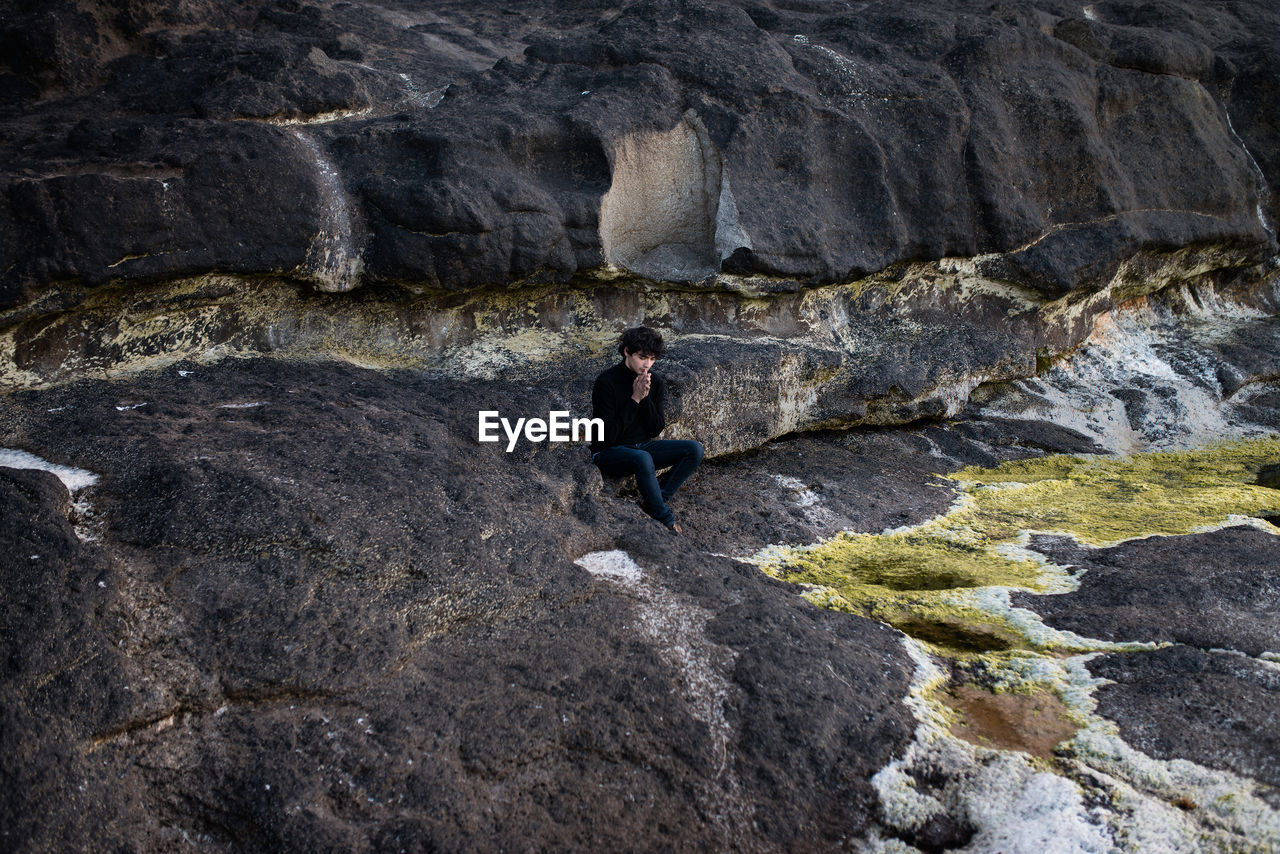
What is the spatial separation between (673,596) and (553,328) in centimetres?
290

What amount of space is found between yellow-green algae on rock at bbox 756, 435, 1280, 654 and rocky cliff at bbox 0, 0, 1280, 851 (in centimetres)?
4

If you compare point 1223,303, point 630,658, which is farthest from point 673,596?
point 1223,303

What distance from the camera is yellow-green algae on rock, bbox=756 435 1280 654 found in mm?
3840

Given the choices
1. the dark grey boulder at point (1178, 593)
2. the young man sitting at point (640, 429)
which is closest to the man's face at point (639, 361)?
the young man sitting at point (640, 429)

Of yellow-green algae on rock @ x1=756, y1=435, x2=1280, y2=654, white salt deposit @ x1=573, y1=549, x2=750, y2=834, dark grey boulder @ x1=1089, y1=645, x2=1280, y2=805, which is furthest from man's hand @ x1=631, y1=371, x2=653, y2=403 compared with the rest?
dark grey boulder @ x1=1089, y1=645, x2=1280, y2=805

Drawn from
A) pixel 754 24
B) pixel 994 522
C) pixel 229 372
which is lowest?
pixel 994 522

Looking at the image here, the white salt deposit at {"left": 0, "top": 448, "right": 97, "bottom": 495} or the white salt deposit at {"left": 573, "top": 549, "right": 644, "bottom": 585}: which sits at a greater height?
the white salt deposit at {"left": 0, "top": 448, "right": 97, "bottom": 495}

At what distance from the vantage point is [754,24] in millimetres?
7207

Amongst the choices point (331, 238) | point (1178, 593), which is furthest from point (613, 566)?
point (331, 238)

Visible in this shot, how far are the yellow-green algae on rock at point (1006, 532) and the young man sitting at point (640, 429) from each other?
2.11ft

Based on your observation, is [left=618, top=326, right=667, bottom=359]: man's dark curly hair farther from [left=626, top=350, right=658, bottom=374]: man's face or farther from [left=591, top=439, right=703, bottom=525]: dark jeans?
[left=591, top=439, right=703, bottom=525]: dark jeans

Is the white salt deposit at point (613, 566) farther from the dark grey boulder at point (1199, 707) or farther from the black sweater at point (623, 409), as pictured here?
the dark grey boulder at point (1199, 707)

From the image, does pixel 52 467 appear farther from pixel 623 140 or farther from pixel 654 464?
pixel 623 140

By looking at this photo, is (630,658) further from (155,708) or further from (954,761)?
(155,708)
